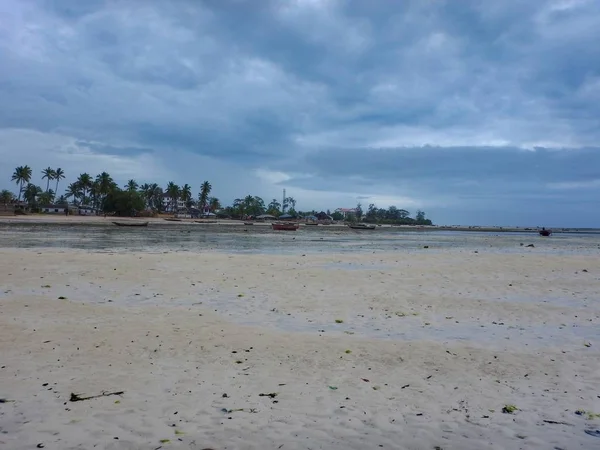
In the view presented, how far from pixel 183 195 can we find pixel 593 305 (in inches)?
6825

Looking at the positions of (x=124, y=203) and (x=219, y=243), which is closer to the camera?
(x=219, y=243)

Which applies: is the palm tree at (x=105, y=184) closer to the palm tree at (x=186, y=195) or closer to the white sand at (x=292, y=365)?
the palm tree at (x=186, y=195)

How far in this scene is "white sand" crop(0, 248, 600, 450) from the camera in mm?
4926

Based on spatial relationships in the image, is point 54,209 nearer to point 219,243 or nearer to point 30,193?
point 30,193

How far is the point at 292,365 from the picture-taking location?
7.23m

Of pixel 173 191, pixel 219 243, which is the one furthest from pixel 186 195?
pixel 219 243

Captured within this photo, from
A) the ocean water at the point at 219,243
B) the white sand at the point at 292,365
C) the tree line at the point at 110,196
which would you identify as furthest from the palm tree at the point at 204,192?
the white sand at the point at 292,365

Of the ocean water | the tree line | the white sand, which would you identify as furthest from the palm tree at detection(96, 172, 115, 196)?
the white sand

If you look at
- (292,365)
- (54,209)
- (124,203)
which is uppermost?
(124,203)

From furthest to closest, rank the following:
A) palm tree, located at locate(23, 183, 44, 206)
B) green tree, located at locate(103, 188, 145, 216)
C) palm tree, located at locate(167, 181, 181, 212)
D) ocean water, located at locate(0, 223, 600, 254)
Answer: palm tree, located at locate(167, 181, 181, 212)
palm tree, located at locate(23, 183, 44, 206)
green tree, located at locate(103, 188, 145, 216)
ocean water, located at locate(0, 223, 600, 254)

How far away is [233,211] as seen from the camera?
199 m

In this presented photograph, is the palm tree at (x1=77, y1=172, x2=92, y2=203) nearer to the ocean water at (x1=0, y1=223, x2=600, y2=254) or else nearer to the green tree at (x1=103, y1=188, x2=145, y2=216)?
the green tree at (x1=103, y1=188, x2=145, y2=216)

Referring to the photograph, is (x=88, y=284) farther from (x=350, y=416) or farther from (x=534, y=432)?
(x=534, y=432)

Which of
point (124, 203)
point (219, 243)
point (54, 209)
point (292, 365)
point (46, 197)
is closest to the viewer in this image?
point (292, 365)
